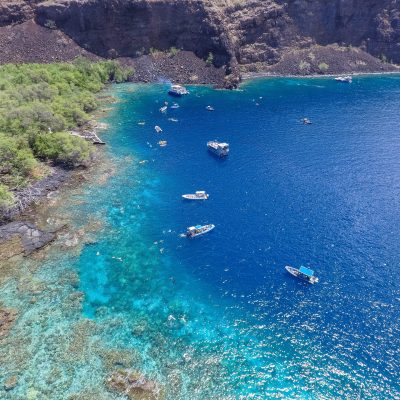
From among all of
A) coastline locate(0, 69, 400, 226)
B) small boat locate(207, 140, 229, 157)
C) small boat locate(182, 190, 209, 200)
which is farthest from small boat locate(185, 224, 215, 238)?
coastline locate(0, 69, 400, 226)

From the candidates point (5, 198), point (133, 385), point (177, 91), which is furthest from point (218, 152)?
point (133, 385)

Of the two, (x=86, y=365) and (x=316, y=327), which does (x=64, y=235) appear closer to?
(x=86, y=365)

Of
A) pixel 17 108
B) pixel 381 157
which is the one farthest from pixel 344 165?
pixel 17 108

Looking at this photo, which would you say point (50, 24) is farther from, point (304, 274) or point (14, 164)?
point (304, 274)

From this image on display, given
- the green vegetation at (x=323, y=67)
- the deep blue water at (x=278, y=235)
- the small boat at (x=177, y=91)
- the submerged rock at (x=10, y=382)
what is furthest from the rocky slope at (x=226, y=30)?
the submerged rock at (x=10, y=382)

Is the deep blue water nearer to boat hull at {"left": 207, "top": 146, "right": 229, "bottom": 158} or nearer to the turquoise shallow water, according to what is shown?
the turquoise shallow water
